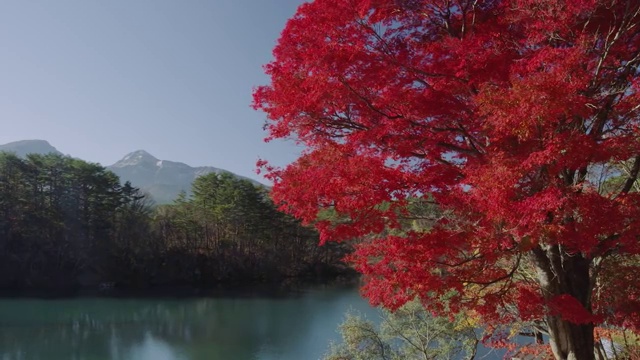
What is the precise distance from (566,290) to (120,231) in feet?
129

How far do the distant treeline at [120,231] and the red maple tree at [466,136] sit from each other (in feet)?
118

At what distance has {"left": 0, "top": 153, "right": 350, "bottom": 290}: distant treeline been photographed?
35312mm

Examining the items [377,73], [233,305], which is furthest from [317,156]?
[233,305]

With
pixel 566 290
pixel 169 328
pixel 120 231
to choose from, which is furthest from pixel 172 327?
pixel 566 290

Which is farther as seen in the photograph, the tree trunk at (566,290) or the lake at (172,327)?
the lake at (172,327)

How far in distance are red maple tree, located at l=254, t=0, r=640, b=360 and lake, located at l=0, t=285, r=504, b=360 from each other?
496 inches

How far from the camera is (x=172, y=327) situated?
23969mm

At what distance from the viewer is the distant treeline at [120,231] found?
3531 cm

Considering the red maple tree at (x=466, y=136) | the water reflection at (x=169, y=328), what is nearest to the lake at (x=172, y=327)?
the water reflection at (x=169, y=328)

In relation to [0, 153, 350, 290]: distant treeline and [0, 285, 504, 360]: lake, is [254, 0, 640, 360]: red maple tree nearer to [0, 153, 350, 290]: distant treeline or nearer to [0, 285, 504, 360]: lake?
[0, 285, 504, 360]: lake

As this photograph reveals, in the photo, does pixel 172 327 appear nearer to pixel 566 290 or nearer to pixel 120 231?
pixel 120 231

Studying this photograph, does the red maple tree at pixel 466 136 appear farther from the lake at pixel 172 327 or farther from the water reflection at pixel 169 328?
the water reflection at pixel 169 328

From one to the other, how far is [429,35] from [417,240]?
2.59 metres

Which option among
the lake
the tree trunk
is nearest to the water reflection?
the lake
